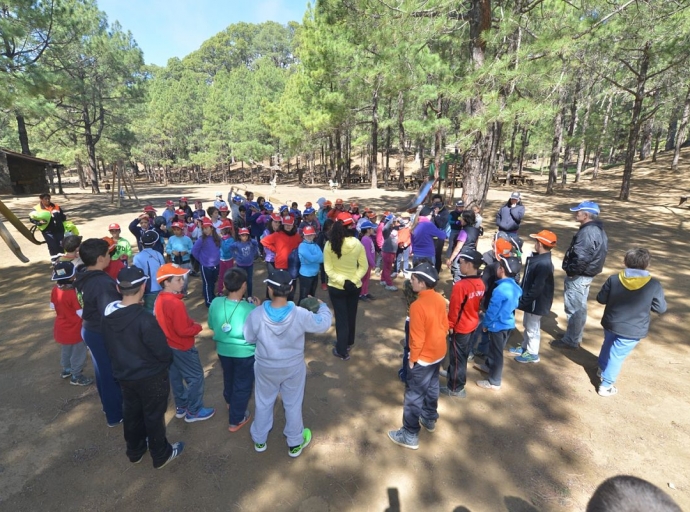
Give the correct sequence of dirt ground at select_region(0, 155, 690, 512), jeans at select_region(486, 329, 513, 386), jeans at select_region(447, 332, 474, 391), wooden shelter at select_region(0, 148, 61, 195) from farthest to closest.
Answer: wooden shelter at select_region(0, 148, 61, 195) → jeans at select_region(486, 329, 513, 386) → jeans at select_region(447, 332, 474, 391) → dirt ground at select_region(0, 155, 690, 512)

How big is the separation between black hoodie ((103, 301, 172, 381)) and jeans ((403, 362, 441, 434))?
2.34 m

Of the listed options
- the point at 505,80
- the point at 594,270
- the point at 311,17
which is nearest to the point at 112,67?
the point at 311,17

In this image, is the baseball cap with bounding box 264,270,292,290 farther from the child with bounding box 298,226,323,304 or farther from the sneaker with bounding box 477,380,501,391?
the sneaker with bounding box 477,380,501,391

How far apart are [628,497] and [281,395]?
2597 millimetres

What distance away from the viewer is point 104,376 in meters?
3.68

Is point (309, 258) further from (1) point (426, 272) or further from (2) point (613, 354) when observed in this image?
(2) point (613, 354)

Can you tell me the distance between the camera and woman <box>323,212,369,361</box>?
15.6ft

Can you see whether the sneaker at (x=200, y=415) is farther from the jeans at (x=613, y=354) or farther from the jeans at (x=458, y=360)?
the jeans at (x=613, y=354)

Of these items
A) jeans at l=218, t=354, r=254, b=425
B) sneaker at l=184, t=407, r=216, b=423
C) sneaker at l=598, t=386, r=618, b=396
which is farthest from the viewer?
sneaker at l=598, t=386, r=618, b=396

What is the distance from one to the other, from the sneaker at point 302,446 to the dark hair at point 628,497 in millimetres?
2766

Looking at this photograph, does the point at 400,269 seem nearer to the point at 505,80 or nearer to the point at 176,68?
the point at 505,80

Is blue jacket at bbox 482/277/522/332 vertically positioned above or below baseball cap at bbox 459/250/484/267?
below

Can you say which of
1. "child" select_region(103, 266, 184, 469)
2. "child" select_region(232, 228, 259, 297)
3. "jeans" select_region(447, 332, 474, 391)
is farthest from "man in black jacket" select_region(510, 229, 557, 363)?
"child" select_region(232, 228, 259, 297)

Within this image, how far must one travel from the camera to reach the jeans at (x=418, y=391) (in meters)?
3.39
